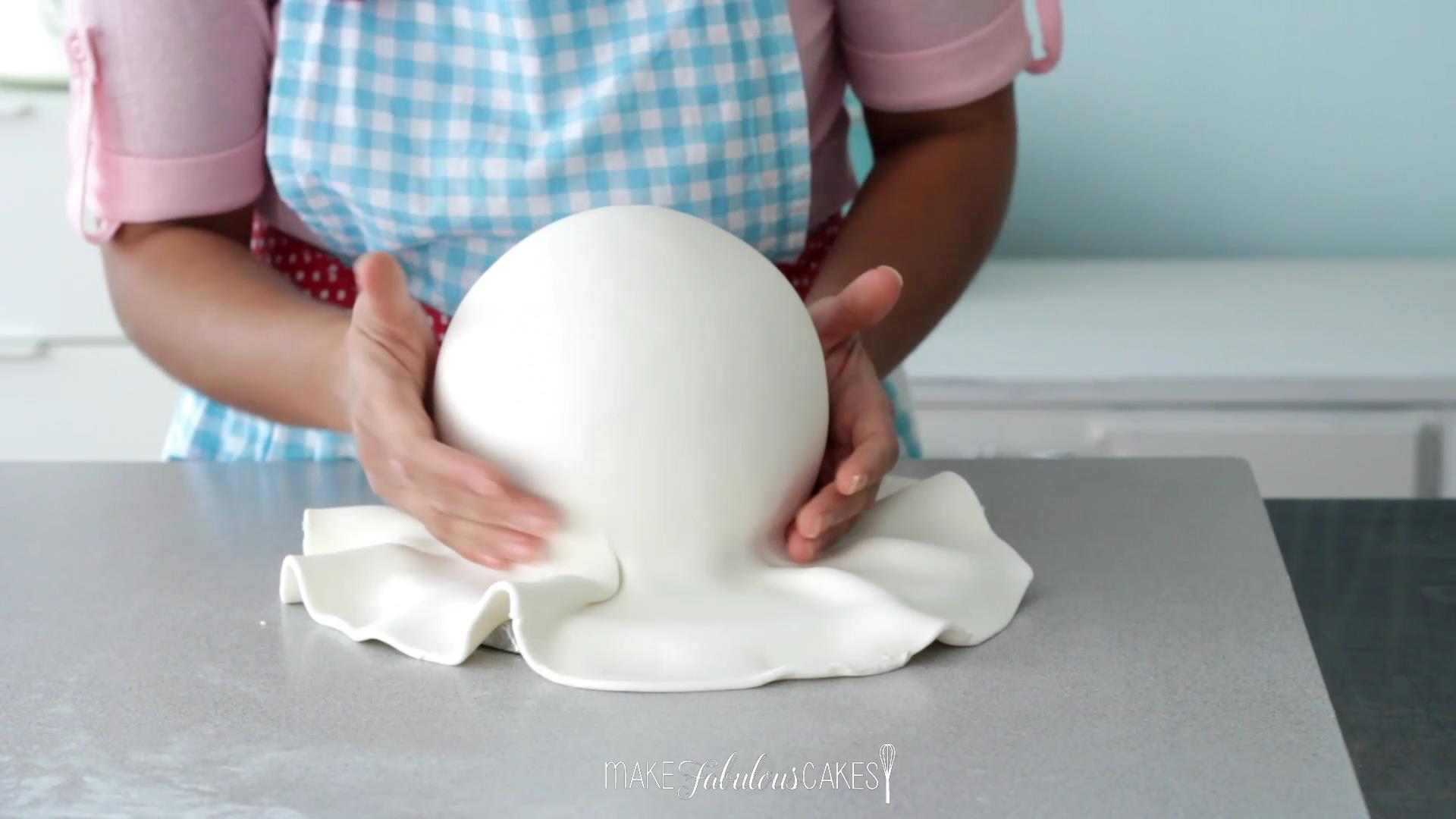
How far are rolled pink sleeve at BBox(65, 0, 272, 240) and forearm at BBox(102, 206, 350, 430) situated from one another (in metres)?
0.03

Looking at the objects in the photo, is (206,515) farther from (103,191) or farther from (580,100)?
(580,100)

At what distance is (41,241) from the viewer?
7.03 ft

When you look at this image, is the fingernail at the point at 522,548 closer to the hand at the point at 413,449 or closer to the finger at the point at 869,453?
the hand at the point at 413,449

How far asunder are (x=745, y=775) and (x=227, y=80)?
0.54 metres

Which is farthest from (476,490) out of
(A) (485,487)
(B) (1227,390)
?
(B) (1227,390)

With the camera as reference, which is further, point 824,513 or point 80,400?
point 80,400

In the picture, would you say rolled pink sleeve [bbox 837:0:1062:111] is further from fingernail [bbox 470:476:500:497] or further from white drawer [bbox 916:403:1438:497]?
white drawer [bbox 916:403:1438:497]

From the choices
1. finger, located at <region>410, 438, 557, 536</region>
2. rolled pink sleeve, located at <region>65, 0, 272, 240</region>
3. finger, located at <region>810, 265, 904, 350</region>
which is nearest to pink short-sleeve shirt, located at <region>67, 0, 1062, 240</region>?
rolled pink sleeve, located at <region>65, 0, 272, 240</region>

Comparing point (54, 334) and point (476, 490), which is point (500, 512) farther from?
point (54, 334)

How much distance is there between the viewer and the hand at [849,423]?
690 mm

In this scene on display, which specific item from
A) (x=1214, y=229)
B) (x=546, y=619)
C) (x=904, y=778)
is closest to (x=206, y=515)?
(x=546, y=619)

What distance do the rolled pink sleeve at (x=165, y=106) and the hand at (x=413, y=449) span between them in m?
0.23

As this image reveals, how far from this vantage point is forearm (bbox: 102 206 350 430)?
2.74 feet

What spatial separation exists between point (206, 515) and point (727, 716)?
40 cm
